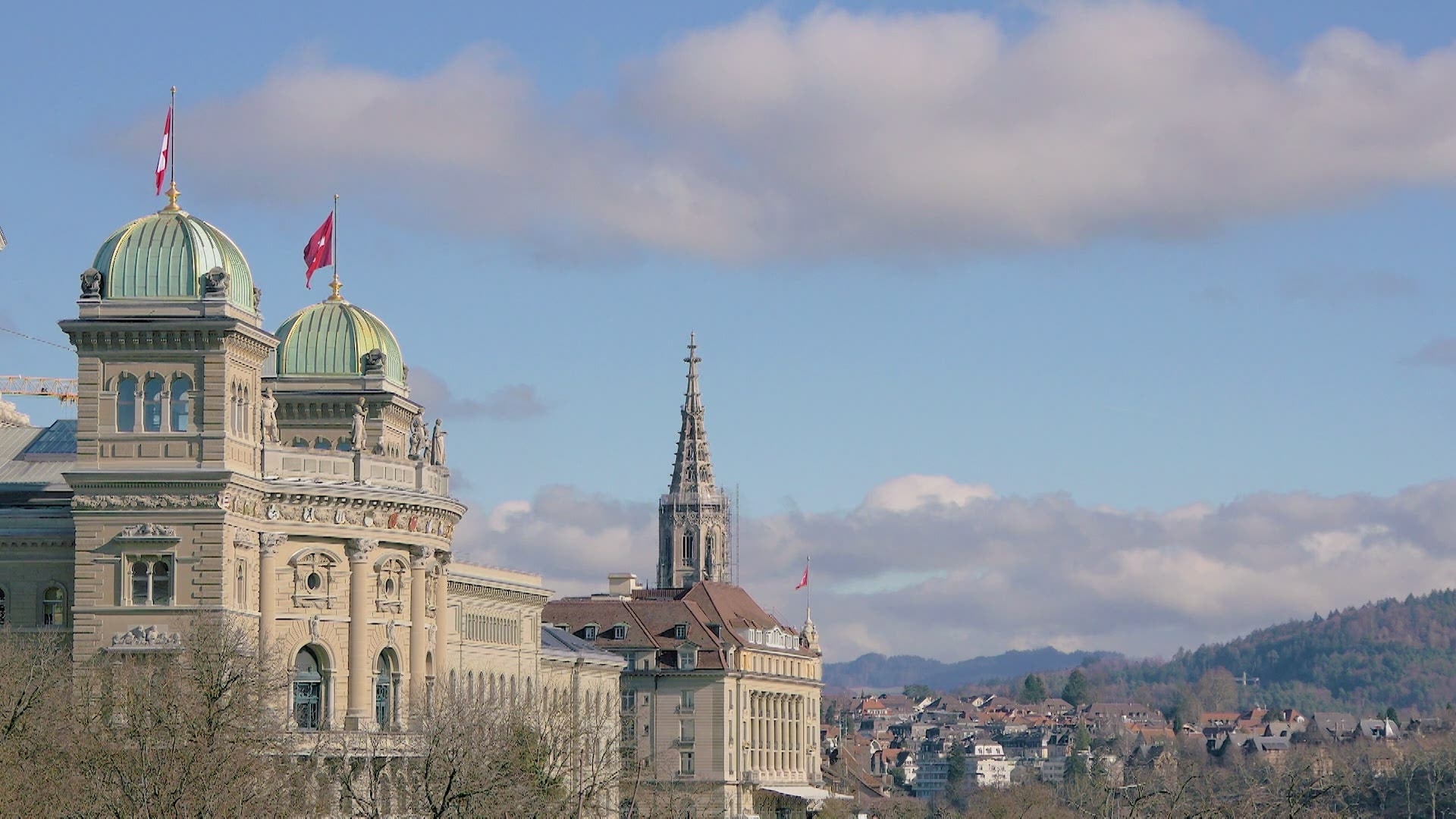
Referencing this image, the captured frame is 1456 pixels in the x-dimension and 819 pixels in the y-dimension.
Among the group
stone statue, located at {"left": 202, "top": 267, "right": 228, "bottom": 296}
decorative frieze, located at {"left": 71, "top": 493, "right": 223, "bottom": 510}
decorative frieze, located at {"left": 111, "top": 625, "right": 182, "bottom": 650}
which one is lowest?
decorative frieze, located at {"left": 111, "top": 625, "right": 182, "bottom": 650}

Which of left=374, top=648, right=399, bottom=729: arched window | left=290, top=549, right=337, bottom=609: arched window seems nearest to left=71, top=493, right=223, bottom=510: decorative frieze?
left=290, top=549, right=337, bottom=609: arched window

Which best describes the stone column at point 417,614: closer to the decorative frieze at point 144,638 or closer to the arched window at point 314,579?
the arched window at point 314,579

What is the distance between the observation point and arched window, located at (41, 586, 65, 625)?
118m

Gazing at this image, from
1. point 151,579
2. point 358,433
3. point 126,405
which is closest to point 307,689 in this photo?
point 151,579

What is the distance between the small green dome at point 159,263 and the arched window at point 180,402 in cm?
347

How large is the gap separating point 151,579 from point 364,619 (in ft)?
37.6

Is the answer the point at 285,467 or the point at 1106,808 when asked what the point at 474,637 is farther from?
the point at 1106,808

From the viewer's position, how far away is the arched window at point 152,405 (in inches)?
4535

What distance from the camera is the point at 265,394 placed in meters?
126

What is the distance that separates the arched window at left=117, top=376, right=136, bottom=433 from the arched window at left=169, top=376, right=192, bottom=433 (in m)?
1.55

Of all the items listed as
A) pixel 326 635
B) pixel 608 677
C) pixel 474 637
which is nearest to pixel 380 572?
pixel 326 635

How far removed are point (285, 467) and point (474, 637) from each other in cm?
3278

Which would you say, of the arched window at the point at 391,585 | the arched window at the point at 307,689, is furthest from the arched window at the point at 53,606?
the arched window at the point at 391,585

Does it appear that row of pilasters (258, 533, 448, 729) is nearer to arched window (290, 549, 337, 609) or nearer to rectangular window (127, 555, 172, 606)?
arched window (290, 549, 337, 609)
